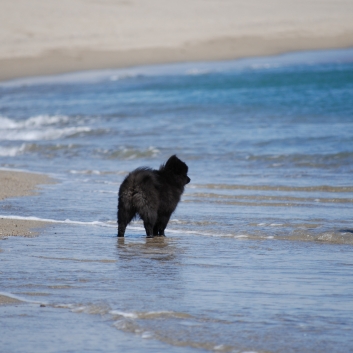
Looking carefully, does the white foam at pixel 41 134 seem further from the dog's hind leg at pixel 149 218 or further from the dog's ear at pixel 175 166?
the dog's hind leg at pixel 149 218

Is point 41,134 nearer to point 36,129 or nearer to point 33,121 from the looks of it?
point 36,129

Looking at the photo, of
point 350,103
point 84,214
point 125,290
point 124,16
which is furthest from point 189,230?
point 124,16

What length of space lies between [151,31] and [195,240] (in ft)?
136

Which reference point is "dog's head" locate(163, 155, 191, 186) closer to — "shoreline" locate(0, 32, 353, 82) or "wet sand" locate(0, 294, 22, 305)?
"wet sand" locate(0, 294, 22, 305)

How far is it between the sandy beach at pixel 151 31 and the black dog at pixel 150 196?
3257 centimetres

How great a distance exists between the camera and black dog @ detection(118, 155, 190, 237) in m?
8.56

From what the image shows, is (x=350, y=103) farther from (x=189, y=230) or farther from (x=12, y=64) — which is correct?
(x=12, y=64)

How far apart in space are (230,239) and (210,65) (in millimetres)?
34653

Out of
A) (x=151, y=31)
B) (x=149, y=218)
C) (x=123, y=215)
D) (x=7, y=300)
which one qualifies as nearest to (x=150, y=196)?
(x=149, y=218)

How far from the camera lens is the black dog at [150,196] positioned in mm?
8562

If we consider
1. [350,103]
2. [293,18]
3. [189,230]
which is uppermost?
[293,18]

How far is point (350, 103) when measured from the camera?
23906 mm

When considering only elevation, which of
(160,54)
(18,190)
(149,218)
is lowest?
(18,190)

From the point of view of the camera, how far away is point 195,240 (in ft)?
28.4
